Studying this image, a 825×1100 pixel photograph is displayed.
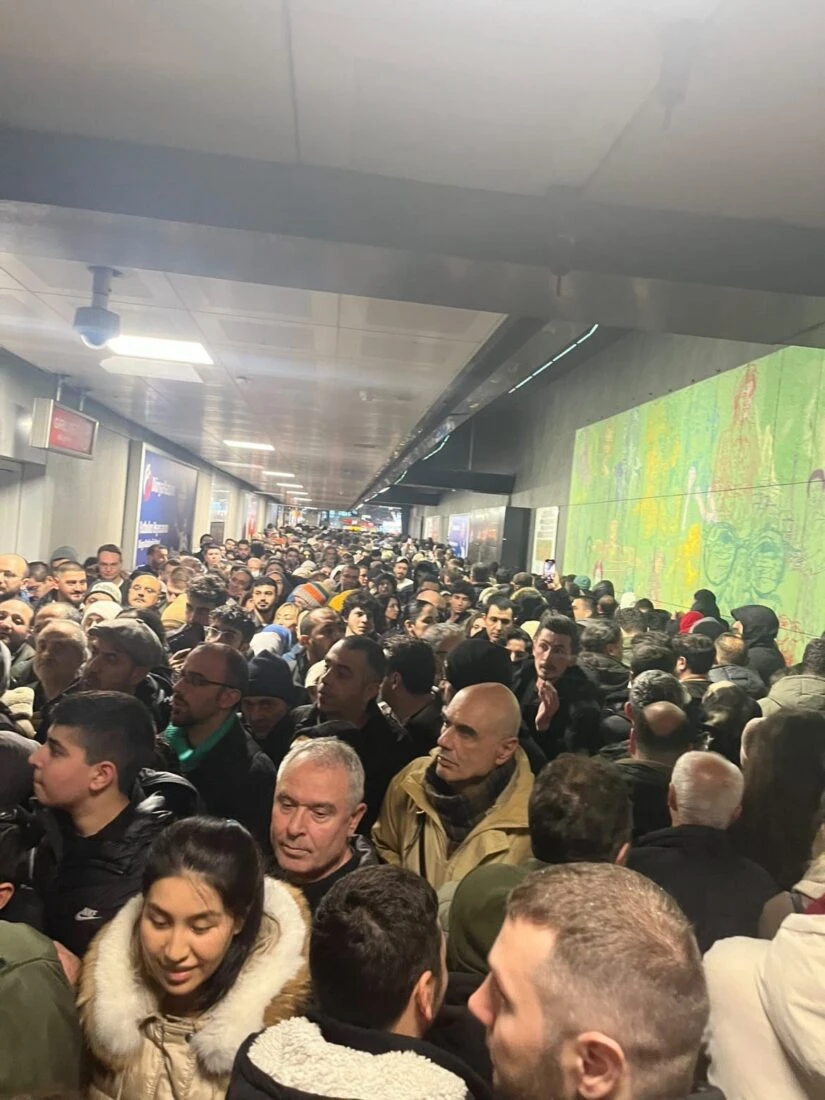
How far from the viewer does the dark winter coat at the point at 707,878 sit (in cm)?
213

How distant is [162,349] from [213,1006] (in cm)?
639

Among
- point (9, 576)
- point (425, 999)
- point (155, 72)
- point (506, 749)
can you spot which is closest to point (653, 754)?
point (506, 749)

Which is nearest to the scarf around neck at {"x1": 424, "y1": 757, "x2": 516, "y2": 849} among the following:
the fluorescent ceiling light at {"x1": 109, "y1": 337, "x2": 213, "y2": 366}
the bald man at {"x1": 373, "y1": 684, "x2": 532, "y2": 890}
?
the bald man at {"x1": 373, "y1": 684, "x2": 532, "y2": 890}

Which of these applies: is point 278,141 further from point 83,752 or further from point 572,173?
point 83,752

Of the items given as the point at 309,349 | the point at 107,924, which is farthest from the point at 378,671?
the point at 309,349

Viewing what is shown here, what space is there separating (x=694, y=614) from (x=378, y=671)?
403cm

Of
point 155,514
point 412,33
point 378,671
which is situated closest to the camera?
point 412,33

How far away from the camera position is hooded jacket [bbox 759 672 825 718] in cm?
396

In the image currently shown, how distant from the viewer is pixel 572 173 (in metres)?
2.99

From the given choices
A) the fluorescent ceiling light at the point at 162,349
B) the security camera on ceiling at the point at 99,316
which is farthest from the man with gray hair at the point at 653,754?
the fluorescent ceiling light at the point at 162,349

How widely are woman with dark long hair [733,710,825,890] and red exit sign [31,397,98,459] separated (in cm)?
801

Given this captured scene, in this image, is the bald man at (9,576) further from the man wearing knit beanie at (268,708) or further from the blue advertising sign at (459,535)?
the blue advertising sign at (459,535)

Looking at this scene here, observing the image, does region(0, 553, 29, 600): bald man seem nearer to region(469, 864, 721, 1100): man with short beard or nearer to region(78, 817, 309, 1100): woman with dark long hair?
region(78, 817, 309, 1100): woman with dark long hair

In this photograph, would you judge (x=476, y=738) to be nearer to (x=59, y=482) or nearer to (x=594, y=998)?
(x=594, y=998)
